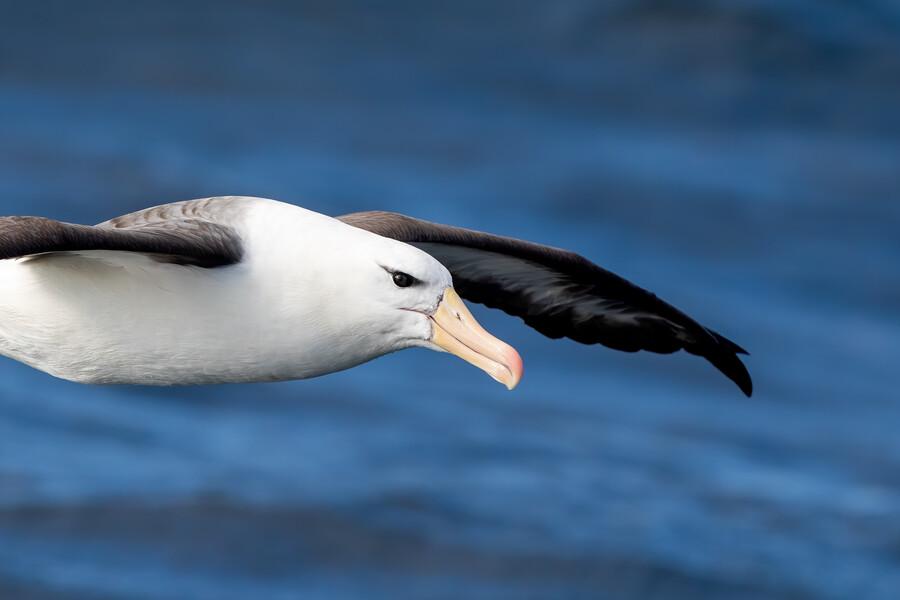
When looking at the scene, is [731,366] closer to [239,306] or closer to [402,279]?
[402,279]

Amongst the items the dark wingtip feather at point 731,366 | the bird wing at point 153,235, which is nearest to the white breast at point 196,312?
the bird wing at point 153,235

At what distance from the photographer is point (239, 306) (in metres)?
8.66

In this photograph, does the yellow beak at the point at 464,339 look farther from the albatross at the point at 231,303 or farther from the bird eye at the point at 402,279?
the bird eye at the point at 402,279

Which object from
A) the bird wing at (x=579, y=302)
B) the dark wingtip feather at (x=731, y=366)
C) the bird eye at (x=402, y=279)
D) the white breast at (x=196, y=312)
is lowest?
the white breast at (x=196, y=312)

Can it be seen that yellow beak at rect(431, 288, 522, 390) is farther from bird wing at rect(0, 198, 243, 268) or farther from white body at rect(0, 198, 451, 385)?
bird wing at rect(0, 198, 243, 268)

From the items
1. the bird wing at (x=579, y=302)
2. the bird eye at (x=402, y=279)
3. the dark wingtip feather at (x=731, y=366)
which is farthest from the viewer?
the dark wingtip feather at (x=731, y=366)

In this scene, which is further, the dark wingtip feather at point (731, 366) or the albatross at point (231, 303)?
the dark wingtip feather at point (731, 366)

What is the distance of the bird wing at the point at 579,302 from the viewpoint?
36.4ft

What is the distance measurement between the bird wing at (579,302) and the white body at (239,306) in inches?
84.7

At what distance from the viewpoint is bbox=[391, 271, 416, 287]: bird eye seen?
28.1 ft

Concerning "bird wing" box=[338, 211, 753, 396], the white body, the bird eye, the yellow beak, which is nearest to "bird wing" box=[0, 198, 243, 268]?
the white body

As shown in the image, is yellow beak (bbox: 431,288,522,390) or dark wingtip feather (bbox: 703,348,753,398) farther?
dark wingtip feather (bbox: 703,348,753,398)

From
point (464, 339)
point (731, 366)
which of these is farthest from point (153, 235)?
point (731, 366)

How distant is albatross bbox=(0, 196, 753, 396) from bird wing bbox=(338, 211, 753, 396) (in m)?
2.15
